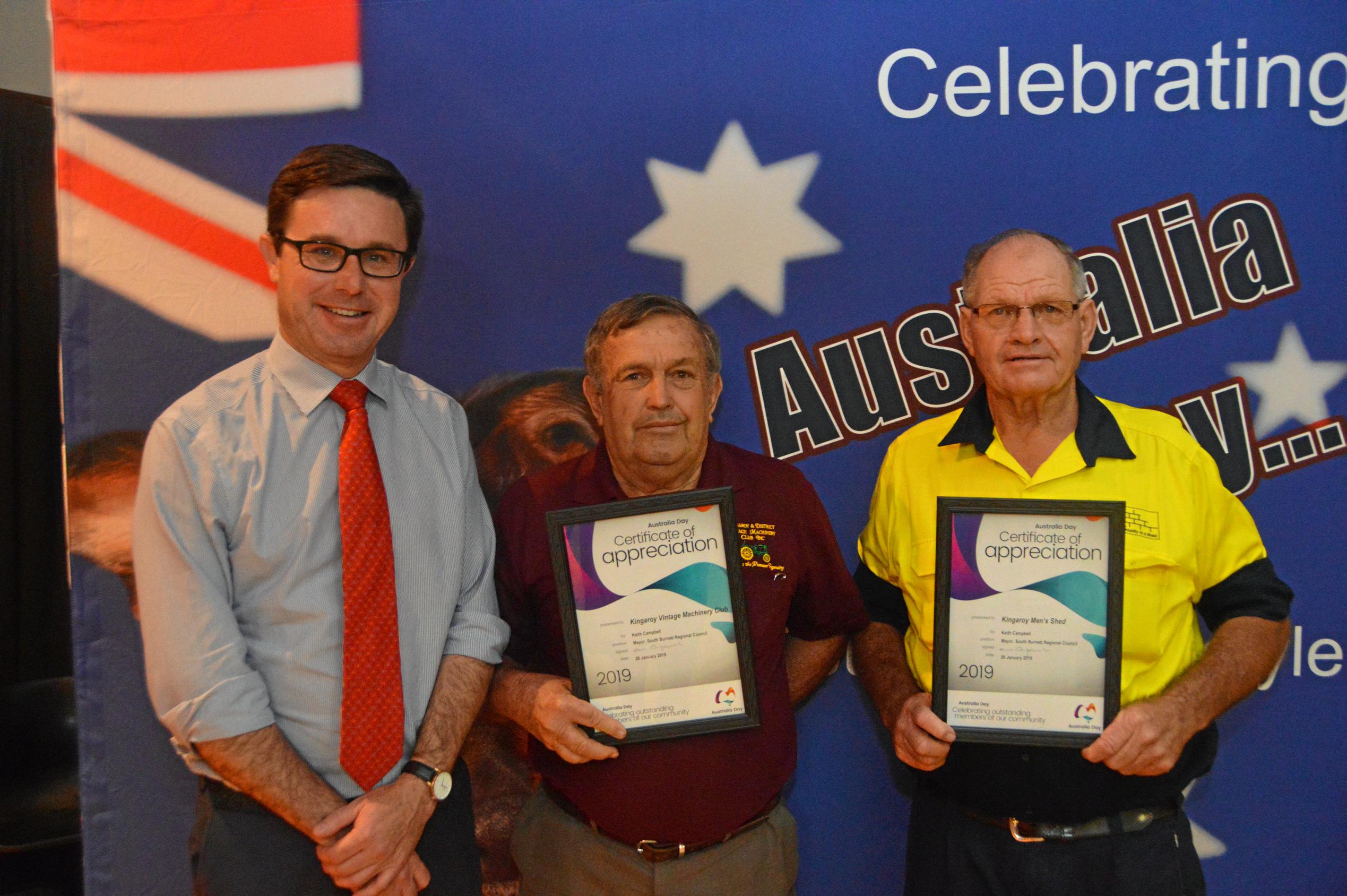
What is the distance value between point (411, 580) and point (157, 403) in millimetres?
1220

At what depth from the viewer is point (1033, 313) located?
211 cm

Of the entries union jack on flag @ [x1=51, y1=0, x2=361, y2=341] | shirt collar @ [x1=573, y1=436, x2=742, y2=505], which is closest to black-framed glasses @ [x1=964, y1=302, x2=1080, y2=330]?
shirt collar @ [x1=573, y1=436, x2=742, y2=505]

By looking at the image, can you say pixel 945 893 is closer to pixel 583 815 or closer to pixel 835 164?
pixel 583 815

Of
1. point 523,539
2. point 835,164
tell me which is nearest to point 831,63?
point 835,164

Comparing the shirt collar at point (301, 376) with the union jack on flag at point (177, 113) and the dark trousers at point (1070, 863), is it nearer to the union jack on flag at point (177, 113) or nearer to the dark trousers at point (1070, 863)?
the union jack on flag at point (177, 113)

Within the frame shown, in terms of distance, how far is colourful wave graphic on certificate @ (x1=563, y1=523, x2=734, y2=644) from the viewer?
199 cm

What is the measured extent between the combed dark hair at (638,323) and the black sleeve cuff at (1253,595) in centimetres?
135

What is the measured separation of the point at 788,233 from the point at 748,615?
3.82ft

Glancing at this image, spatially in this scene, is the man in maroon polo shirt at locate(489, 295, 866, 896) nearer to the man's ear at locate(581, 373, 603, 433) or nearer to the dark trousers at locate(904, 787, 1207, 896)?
the man's ear at locate(581, 373, 603, 433)

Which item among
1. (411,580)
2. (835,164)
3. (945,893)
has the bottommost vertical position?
(945,893)

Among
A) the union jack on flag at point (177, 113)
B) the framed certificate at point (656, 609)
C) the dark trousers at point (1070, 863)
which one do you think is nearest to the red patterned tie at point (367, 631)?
the framed certificate at point (656, 609)

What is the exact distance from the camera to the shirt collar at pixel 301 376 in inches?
79.4

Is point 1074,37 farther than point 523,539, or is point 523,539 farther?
point 1074,37

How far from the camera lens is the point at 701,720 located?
1.97 m
